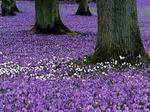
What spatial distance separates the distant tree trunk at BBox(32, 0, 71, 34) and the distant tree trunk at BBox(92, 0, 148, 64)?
11.6 metres

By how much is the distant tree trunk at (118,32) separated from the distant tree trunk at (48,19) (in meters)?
11.6

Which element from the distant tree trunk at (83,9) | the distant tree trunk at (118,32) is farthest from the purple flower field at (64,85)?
the distant tree trunk at (83,9)

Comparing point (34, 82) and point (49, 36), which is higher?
point (34, 82)

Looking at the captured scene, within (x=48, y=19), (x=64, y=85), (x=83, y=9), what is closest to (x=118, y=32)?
(x=64, y=85)

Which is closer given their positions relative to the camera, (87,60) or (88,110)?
A: (88,110)

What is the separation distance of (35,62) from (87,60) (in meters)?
1.45

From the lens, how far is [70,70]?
12.0 meters

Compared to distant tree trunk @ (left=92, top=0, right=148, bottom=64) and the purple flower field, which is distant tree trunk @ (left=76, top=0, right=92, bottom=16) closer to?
the purple flower field

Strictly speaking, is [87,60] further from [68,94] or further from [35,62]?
[68,94]

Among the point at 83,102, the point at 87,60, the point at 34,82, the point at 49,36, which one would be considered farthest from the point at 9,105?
the point at 49,36

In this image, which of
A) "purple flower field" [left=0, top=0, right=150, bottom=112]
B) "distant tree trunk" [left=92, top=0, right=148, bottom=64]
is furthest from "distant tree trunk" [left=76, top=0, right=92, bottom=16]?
"distant tree trunk" [left=92, top=0, right=148, bottom=64]

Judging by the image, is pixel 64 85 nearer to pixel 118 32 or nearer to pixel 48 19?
pixel 118 32

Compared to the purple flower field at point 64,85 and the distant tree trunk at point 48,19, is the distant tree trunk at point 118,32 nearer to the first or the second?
the purple flower field at point 64,85

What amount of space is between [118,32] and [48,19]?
38.9 ft
